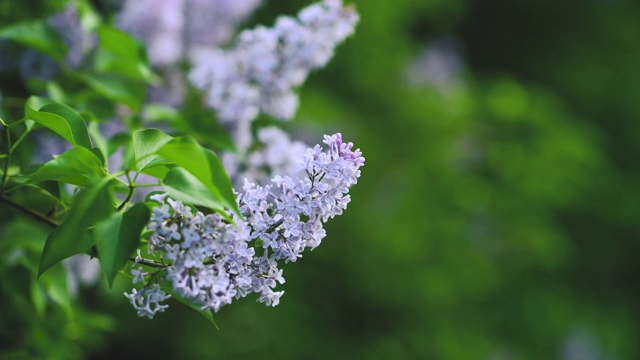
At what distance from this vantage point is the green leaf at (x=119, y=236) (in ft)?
3.16

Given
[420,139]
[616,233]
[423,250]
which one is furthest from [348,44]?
[616,233]

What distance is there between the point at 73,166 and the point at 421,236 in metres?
3.47

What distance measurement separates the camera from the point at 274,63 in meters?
2.17

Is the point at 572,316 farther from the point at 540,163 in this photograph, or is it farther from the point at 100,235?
the point at 100,235

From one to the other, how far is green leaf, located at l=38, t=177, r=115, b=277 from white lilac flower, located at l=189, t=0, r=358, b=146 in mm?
1209

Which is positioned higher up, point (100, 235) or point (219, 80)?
point (219, 80)

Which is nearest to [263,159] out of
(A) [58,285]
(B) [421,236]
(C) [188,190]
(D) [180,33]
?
(A) [58,285]

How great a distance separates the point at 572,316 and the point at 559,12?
3.42 meters

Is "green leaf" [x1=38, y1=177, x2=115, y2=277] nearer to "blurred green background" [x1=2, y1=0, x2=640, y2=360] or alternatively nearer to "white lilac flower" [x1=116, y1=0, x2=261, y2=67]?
"white lilac flower" [x1=116, y1=0, x2=261, y2=67]

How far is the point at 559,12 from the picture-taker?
23.3 ft

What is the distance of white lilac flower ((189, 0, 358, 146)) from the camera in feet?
6.83

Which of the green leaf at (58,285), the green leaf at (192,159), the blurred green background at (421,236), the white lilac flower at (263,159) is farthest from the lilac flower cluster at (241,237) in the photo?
the blurred green background at (421,236)

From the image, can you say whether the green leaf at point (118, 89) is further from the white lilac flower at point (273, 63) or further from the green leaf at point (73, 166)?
the green leaf at point (73, 166)

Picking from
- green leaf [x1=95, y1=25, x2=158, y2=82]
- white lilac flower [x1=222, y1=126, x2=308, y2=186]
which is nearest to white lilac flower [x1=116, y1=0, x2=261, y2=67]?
green leaf [x1=95, y1=25, x2=158, y2=82]
